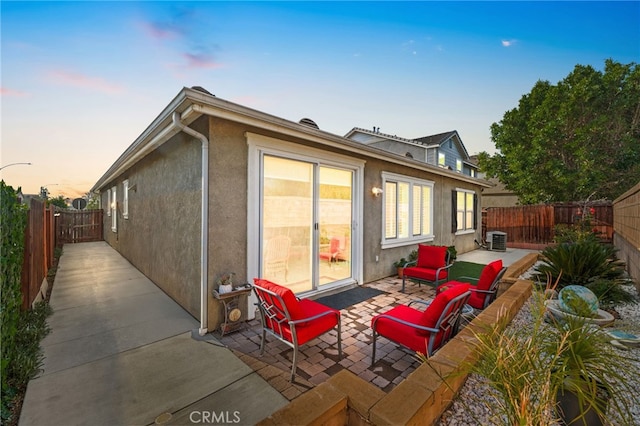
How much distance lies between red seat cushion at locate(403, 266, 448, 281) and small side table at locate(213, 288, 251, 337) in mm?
3447

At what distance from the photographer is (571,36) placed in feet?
27.7

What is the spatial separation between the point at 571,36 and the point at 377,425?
1246 centimetres

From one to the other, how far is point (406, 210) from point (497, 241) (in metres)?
6.84

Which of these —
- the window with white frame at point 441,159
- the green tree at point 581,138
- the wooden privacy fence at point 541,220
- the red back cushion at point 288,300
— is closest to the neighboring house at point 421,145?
the window with white frame at point 441,159

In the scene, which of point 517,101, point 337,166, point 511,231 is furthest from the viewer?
point 517,101

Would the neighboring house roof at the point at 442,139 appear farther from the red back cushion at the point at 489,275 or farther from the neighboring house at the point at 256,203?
the red back cushion at the point at 489,275

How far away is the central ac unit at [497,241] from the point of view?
11523 millimetres

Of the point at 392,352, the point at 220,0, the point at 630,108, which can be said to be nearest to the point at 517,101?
the point at 630,108

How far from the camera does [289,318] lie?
109 inches

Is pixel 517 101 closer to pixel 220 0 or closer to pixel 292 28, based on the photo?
pixel 292 28

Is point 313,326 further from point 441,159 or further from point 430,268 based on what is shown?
point 441,159

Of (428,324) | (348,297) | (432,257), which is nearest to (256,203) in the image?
(348,297)

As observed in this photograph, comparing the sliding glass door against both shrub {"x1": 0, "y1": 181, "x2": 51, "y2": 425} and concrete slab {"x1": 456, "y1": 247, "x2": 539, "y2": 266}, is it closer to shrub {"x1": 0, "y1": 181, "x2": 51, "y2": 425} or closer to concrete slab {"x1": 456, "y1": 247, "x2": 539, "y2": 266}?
shrub {"x1": 0, "y1": 181, "x2": 51, "y2": 425}

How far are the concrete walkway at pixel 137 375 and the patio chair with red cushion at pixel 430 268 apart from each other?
151 inches
